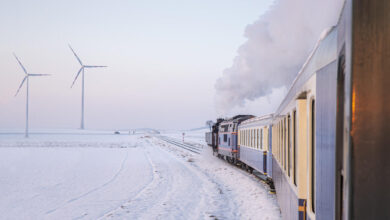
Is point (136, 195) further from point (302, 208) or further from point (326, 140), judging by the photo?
point (326, 140)

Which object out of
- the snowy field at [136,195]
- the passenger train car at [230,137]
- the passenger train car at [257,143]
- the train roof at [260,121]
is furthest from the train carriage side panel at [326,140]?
the passenger train car at [230,137]

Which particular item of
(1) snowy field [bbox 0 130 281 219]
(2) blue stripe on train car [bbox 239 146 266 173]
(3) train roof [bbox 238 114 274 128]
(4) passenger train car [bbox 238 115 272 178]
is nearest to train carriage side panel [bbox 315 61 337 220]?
(1) snowy field [bbox 0 130 281 219]

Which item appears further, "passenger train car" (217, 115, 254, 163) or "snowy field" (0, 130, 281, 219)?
"passenger train car" (217, 115, 254, 163)

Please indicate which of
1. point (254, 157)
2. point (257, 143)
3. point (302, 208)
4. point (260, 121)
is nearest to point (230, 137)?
point (254, 157)

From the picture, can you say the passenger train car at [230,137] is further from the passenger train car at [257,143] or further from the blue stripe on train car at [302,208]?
the blue stripe on train car at [302,208]

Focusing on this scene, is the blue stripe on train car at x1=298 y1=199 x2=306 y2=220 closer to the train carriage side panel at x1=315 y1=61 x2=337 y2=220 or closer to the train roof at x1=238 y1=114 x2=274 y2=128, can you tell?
the train carriage side panel at x1=315 y1=61 x2=337 y2=220

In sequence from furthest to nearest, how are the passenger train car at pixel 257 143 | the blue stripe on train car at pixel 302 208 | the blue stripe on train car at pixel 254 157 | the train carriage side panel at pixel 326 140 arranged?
the blue stripe on train car at pixel 254 157, the passenger train car at pixel 257 143, the blue stripe on train car at pixel 302 208, the train carriage side panel at pixel 326 140

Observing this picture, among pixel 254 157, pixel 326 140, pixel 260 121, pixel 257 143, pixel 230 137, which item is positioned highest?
pixel 260 121

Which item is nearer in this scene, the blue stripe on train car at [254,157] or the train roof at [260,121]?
the train roof at [260,121]

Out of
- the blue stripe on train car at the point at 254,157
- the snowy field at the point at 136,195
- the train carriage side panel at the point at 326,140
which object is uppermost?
the train carriage side panel at the point at 326,140

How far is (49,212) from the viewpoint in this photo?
1130 cm

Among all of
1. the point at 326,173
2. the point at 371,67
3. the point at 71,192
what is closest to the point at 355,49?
the point at 371,67

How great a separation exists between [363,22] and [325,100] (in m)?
1.06

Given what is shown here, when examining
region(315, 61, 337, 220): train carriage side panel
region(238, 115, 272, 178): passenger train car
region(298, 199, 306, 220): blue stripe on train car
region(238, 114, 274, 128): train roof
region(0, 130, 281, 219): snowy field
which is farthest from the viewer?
region(238, 115, 272, 178): passenger train car
